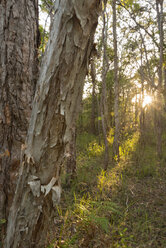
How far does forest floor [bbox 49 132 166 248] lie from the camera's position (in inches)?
90.1

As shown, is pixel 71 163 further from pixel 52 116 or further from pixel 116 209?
pixel 52 116

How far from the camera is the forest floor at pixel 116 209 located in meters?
2.29

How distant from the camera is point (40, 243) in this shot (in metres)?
1.12

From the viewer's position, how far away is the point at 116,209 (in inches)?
123

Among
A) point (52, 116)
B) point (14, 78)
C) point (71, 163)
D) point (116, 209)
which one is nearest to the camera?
point (52, 116)

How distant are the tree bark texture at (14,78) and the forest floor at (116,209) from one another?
3.60 ft

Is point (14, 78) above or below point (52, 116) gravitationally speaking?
above

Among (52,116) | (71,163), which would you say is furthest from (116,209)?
(52,116)

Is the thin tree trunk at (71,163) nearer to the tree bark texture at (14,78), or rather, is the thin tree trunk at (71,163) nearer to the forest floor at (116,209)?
the forest floor at (116,209)

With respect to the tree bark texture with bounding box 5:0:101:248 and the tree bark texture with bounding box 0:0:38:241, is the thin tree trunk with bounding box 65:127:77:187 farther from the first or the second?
the tree bark texture with bounding box 5:0:101:248

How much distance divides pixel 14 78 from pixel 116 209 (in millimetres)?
2882

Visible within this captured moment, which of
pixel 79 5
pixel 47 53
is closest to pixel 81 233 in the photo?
pixel 47 53

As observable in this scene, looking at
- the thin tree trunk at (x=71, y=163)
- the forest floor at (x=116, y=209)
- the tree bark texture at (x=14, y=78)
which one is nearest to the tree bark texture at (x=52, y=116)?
the tree bark texture at (x=14, y=78)

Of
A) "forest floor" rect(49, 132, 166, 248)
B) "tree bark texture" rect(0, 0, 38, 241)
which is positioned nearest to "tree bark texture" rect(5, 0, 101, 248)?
"tree bark texture" rect(0, 0, 38, 241)
